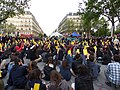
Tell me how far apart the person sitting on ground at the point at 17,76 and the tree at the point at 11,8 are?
2137cm

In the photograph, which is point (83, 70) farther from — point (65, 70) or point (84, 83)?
point (65, 70)

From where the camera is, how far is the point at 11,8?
28.2 meters

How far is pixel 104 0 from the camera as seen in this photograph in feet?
112

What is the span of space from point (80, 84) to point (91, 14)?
29.6m

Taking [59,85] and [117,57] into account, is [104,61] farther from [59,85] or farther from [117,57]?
[59,85]

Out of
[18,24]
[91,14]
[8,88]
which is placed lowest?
[8,88]

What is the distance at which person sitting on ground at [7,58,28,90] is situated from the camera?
7.24 meters

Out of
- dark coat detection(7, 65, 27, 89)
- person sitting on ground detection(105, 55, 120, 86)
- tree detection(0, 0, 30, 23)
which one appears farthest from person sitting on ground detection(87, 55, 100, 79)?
tree detection(0, 0, 30, 23)

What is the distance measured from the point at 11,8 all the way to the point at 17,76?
22.1 metres

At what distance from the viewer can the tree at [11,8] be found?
27.6m

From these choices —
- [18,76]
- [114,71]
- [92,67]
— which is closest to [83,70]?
[114,71]

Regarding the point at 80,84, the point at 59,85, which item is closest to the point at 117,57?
the point at 80,84

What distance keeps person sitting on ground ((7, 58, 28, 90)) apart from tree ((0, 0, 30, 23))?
70.1 ft

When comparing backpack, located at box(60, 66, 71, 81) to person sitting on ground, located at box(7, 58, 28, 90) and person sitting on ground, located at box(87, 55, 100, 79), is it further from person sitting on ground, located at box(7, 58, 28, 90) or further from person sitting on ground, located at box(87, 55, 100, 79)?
person sitting on ground, located at box(7, 58, 28, 90)
